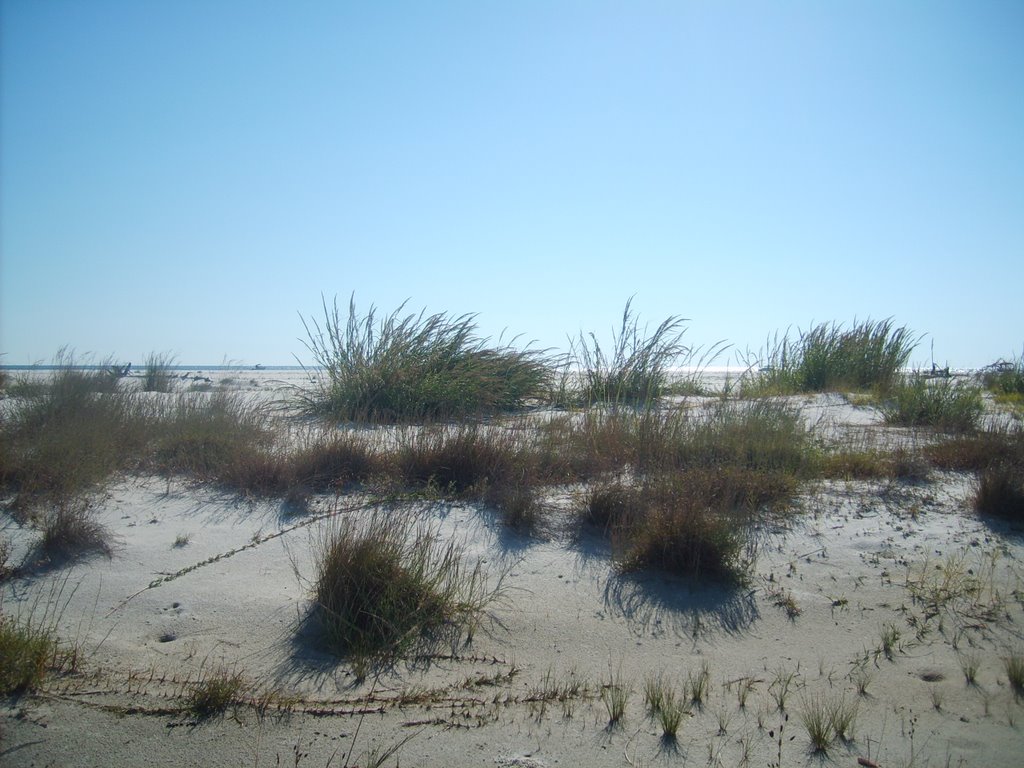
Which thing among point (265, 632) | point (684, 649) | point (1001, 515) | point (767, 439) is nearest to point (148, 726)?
point (265, 632)

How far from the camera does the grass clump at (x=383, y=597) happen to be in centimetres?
352

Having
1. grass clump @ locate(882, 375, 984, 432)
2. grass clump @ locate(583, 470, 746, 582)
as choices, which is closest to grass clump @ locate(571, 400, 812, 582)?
grass clump @ locate(583, 470, 746, 582)

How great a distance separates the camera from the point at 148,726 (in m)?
2.84

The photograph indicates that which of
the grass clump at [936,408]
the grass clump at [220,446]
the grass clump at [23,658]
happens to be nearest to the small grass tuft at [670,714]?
the grass clump at [23,658]

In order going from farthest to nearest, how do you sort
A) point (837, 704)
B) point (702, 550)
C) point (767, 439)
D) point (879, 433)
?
1. point (879, 433)
2. point (767, 439)
3. point (702, 550)
4. point (837, 704)

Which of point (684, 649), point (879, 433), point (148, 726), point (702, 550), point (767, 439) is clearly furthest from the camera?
point (879, 433)

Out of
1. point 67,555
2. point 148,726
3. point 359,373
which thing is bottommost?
point 148,726

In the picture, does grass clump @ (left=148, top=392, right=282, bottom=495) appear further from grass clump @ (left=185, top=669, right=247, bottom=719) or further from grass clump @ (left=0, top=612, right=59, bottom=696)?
grass clump @ (left=185, top=669, right=247, bottom=719)

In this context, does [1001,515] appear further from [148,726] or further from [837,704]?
[148,726]

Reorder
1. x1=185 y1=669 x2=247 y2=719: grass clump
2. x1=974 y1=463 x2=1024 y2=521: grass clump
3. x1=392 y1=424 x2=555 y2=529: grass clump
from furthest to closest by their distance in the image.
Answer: x1=392 y1=424 x2=555 y2=529: grass clump, x1=974 y1=463 x2=1024 y2=521: grass clump, x1=185 y1=669 x2=247 y2=719: grass clump

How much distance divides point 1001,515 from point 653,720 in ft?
12.4

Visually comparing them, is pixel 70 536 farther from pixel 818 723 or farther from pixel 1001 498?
pixel 1001 498

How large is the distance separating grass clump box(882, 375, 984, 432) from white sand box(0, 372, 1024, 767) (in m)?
2.94

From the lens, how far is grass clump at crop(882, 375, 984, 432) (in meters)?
7.81
